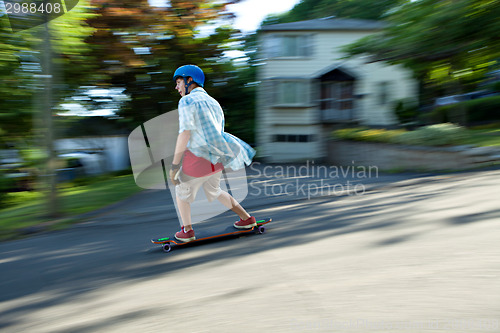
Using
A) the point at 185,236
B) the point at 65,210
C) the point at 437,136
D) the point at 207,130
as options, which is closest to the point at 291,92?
the point at 437,136

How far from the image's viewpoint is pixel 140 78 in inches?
662

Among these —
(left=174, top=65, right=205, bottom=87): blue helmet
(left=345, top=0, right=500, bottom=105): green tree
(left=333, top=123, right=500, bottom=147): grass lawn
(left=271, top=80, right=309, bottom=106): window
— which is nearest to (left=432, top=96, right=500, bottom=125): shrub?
(left=333, top=123, right=500, bottom=147): grass lawn

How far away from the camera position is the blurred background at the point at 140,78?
8.60 meters

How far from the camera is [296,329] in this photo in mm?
2629

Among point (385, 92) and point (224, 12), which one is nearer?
point (224, 12)

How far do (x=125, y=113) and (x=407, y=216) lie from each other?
587 inches

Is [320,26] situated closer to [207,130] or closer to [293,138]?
[293,138]

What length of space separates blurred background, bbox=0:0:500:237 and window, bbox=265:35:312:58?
0.34 metres

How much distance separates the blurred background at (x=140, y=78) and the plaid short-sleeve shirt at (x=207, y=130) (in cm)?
426

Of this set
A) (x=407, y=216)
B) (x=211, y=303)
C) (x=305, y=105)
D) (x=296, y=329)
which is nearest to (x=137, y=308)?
(x=211, y=303)

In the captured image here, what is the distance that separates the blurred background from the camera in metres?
8.60

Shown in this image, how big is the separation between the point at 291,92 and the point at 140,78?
27.9 ft

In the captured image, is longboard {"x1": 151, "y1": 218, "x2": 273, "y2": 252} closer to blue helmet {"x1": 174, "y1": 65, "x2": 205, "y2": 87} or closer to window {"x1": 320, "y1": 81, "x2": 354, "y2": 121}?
blue helmet {"x1": 174, "y1": 65, "x2": 205, "y2": 87}

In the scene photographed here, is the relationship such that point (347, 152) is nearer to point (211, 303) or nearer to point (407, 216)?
point (407, 216)
